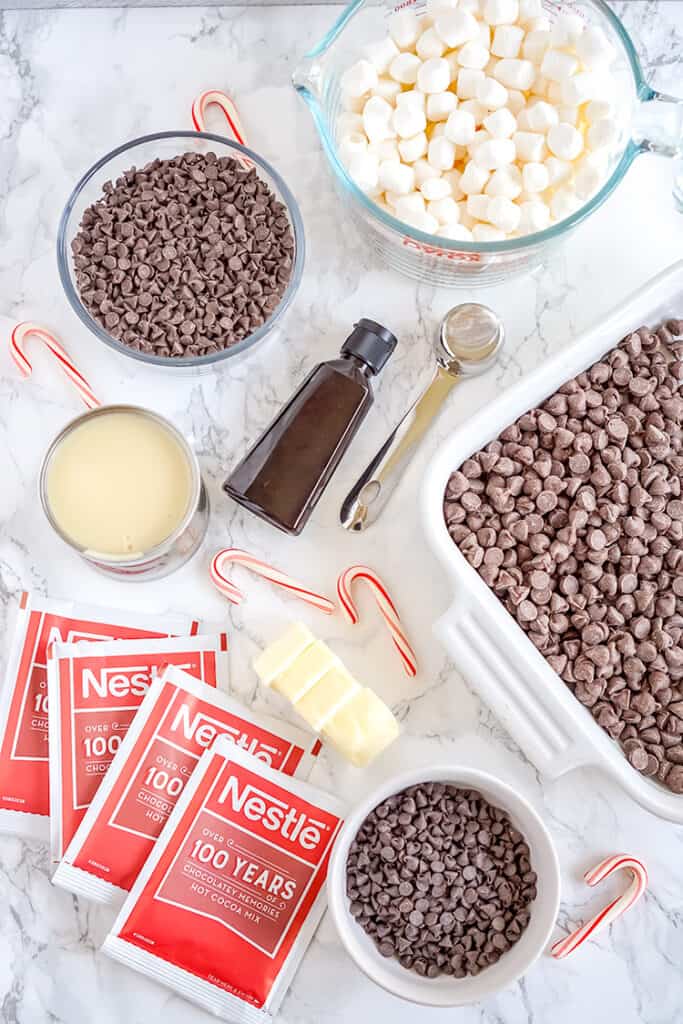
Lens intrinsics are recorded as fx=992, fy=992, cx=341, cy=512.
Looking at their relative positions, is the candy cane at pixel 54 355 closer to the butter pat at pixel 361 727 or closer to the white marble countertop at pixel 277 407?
the white marble countertop at pixel 277 407

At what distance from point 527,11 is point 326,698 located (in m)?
0.87

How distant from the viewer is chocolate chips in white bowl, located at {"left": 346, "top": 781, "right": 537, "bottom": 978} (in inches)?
46.3

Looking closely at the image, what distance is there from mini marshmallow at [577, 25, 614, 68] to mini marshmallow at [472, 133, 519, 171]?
5.0 inches

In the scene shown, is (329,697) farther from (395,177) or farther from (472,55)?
(472,55)

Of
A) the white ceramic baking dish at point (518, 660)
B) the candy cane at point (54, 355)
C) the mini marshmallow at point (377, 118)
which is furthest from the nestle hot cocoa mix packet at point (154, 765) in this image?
the mini marshmallow at point (377, 118)

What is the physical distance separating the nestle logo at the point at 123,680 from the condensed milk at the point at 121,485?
14 centimetres

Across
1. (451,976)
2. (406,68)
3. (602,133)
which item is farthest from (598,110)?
(451,976)

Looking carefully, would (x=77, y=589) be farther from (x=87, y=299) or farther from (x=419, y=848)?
(x=419, y=848)

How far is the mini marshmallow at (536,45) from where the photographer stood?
1179 mm

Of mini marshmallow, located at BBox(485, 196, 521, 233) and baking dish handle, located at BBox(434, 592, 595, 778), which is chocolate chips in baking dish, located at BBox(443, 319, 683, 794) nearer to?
baking dish handle, located at BBox(434, 592, 595, 778)

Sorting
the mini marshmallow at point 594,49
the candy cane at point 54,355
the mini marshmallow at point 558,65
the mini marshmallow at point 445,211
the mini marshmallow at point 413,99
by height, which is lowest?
the candy cane at point 54,355

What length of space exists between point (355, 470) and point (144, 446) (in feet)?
0.91

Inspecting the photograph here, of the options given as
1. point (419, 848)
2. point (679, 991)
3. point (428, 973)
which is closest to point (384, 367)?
point (419, 848)

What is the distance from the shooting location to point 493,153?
1.15 m
